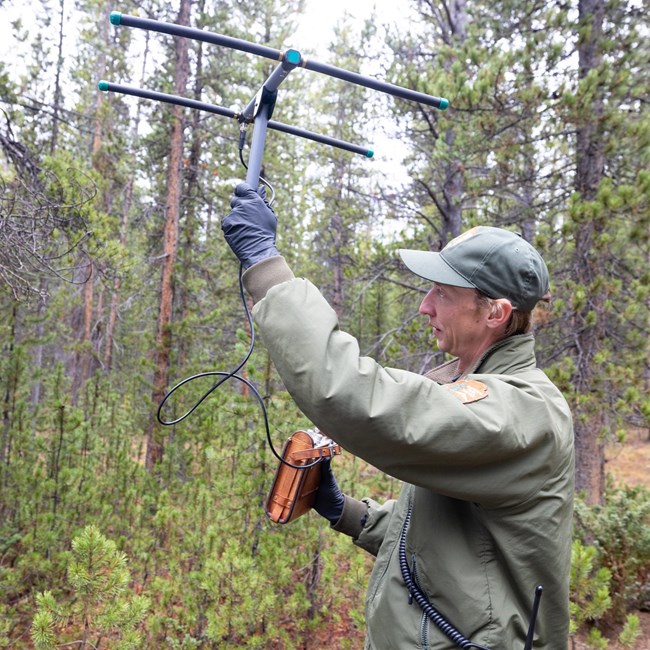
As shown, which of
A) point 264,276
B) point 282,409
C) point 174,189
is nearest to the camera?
point 264,276

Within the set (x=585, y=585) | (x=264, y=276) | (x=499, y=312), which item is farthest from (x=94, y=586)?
(x=585, y=585)

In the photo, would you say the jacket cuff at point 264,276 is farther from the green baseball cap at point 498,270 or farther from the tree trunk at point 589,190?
the tree trunk at point 589,190

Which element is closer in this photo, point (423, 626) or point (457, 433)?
point (457, 433)

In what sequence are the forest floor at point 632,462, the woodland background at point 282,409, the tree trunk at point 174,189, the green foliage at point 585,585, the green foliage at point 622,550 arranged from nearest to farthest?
1. the green foliage at point 585,585
2. the woodland background at point 282,409
3. the green foliage at point 622,550
4. the tree trunk at point 174,189
5. the forest floor at point 632,462

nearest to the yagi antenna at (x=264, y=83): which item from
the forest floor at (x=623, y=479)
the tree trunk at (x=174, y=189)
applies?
the forest floor at (x=623, y=479)

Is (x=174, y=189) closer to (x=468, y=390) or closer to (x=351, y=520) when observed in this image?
(x=351, y=520)

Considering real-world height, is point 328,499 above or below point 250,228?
below

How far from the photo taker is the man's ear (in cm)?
151

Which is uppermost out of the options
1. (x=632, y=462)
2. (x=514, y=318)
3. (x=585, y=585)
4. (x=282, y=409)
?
(x=514, y=318)

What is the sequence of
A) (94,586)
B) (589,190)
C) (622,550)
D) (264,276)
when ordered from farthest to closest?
1. (589,190)
2. (622,550)
3. (94,586)
4. (264,276)

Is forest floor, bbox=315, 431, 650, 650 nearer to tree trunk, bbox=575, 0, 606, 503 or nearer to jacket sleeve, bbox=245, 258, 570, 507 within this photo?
tree trunk, bbox=575, 0, 606, 503

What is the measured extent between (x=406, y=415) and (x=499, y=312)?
1.93 ft

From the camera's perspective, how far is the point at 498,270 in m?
1.50

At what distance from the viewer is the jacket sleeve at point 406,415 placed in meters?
1.12
